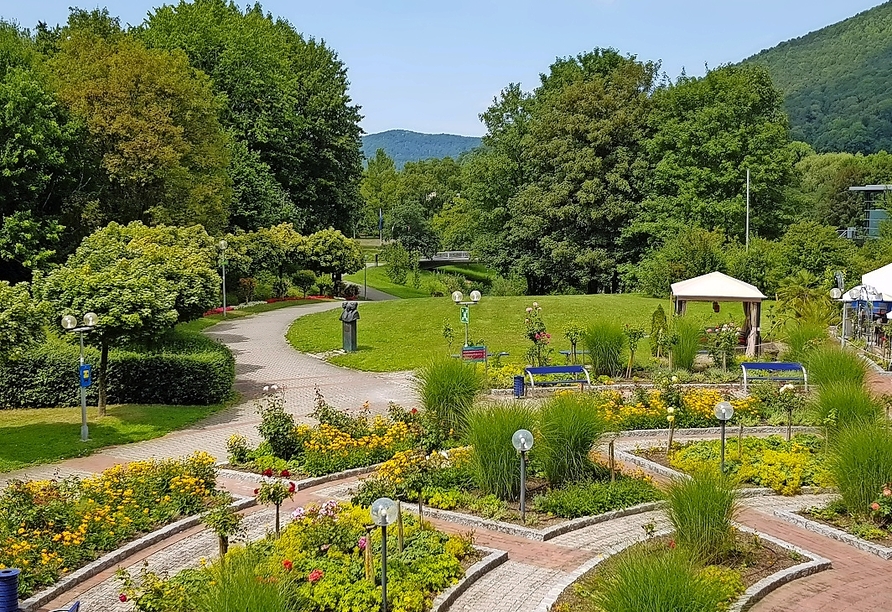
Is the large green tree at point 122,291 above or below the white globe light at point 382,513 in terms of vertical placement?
above

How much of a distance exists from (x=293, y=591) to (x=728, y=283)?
56.1ft

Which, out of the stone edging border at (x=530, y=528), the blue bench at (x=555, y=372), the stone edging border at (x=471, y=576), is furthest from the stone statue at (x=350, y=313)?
the stone edging border at (x=471, y=576)

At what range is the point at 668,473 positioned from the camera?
12.4m

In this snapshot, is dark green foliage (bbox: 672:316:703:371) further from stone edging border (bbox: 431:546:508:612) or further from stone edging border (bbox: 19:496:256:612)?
stone edging border (bbox: 19:496:256:612)

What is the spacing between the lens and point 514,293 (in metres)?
44.7

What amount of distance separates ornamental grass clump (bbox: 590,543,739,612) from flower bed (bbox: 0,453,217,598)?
565 cm

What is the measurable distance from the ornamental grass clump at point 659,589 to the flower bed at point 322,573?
79.4 inches

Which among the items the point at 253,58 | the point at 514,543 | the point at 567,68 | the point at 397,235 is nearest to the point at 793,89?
the point at 397,235

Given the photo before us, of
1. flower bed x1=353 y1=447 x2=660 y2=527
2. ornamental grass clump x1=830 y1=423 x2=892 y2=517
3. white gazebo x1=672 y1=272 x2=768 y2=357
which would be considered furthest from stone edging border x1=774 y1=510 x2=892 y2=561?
white gazebo x1=672 y1=272 x2=768 y2=357

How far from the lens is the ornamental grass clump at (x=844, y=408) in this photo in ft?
40.8

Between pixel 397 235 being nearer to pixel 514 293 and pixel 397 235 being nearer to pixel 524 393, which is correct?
pixel 514 293

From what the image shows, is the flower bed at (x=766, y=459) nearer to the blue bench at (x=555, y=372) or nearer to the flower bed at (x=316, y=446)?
the flower bed at (x=316, y=446)

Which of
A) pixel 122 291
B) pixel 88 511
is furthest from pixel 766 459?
pixel 122 291

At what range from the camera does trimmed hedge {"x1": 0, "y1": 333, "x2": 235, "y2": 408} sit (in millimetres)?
17328
